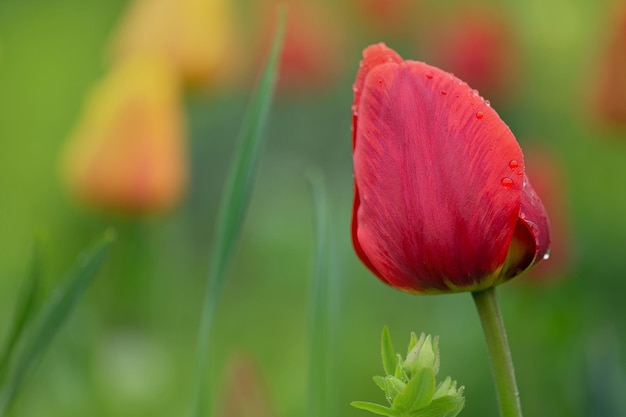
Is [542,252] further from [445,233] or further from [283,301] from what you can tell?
[283,301]

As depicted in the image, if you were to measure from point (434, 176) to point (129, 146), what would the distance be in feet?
2.58

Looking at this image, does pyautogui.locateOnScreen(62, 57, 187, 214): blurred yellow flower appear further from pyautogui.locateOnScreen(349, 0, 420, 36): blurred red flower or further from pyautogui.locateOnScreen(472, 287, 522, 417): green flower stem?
pyautogui.locateOnScreen(349, 0, 420, 36): blurred red flower

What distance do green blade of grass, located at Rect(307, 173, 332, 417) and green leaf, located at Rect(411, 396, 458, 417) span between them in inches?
5.9

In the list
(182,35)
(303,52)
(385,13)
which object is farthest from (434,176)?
(385,13)

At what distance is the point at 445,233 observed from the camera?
0.49 meters

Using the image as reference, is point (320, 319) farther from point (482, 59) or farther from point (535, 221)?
Answer: point (482, 59)

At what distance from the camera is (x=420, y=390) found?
44cm

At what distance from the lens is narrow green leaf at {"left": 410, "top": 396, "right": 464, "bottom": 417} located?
44 cm

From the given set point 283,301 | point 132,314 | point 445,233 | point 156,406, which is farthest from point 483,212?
point 283,301

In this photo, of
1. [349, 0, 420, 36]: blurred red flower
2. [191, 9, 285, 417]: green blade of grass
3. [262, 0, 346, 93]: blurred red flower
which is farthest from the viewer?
[349, 0, 420, 36]: blurred red flower

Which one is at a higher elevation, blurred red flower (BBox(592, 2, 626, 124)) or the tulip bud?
blurred red flower (BBox(592, 2, 626, 124))

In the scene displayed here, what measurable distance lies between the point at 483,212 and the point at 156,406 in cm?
82

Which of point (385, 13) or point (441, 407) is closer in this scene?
point (441, 407)

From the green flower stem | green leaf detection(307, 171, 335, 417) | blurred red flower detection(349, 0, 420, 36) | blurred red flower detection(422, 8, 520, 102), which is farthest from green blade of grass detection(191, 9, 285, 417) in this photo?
blurred red flower detection(349, 0, 420, 36)
